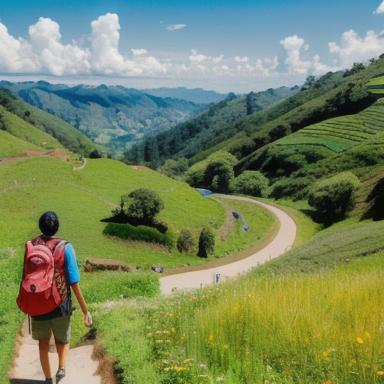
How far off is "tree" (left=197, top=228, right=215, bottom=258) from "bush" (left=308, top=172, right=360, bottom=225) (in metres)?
26.4

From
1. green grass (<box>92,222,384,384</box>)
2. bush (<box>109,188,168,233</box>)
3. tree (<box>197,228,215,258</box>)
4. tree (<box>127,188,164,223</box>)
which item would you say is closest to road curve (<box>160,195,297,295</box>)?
tree (<box>197,228,215,258</box>)

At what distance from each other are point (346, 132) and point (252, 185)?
34.7m

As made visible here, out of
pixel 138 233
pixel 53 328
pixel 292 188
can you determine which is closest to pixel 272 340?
pixel 53 328

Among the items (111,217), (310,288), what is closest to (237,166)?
(111,217)

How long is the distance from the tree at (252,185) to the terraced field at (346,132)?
21.5 metres

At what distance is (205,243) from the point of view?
41.3 m

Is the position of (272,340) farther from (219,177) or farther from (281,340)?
(219,177)

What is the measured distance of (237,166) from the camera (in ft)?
427

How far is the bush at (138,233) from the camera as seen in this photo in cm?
4166

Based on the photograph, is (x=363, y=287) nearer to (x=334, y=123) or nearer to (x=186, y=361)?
(x=186, y=361)

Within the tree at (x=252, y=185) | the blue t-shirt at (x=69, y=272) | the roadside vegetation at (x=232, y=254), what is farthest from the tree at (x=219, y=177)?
the blue t-shirt at (x=69, y=272)

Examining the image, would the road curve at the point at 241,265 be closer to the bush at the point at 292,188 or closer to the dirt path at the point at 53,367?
the dirt path at the point at 53,367

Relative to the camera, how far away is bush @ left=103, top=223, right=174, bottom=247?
41656 mm

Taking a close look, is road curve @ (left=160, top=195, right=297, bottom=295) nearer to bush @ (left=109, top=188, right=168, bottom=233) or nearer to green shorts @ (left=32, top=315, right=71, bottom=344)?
green shorts @ (left=32, top=315, right=71, bottom=344)
